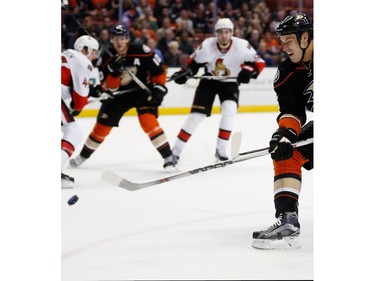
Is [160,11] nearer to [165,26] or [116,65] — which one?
[165,26]

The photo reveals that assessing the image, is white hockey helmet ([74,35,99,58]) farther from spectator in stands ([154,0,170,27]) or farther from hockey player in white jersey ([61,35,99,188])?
spectator in stands ([154,0,170,27])

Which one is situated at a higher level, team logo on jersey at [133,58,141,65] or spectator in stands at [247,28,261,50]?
spectator in stands at [247,28,261,50]

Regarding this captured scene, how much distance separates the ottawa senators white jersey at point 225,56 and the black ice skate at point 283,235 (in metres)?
2.28

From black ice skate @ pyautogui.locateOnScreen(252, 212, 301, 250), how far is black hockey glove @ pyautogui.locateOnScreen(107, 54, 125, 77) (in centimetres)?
206

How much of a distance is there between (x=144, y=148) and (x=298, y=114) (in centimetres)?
303

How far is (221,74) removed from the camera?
15.4 ft

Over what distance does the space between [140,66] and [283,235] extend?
214 cm

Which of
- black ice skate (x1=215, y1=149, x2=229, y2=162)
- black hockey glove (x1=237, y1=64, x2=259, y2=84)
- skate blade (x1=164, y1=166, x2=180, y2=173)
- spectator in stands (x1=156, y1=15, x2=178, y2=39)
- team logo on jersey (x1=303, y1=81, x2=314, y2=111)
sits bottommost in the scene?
skate blade (x1=164, y1=166, x2=180, y2=173)

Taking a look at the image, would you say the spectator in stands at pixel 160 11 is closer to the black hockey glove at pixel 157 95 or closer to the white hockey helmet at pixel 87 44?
the black hockey glove at pixel 157 95

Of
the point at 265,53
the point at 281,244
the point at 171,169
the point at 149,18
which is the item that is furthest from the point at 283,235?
the point at 265,53

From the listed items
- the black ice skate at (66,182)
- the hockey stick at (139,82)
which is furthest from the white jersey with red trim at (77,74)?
the hockey stick at (139,82)

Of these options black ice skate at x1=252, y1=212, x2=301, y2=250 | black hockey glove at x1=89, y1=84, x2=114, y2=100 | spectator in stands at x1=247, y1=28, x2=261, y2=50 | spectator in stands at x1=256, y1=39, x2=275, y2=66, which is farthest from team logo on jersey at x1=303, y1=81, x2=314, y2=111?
spectator in stands at x1=247, y1=28, x2=261, y2=50

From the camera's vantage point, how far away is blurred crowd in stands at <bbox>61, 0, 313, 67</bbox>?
7.98 metres
